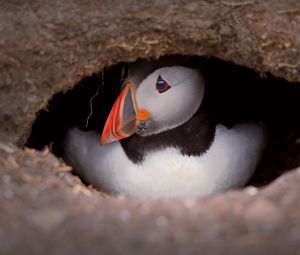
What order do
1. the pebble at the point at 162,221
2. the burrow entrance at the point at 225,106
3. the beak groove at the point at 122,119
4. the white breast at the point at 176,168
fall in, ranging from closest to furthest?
1. the pebble at the point at 162,221
2. the beak groove at the point at 122,119
3. the white breast at the point at 176,168
4. the burrow entrance at the point at 225,106

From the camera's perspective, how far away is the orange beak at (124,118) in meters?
3.12

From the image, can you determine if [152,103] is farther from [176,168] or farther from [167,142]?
[176,168]

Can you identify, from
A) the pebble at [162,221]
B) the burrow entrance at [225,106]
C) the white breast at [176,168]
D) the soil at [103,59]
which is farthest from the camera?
the burrow entrance at [225,106]

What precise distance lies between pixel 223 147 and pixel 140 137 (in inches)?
18.4

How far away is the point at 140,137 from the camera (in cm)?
331

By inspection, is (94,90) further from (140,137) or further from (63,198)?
(63,198)

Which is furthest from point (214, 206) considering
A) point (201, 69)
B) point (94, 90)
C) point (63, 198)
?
point (94, 90)

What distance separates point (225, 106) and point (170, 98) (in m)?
0.49

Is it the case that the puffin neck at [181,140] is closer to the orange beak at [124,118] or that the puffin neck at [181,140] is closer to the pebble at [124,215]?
the orange beak at [124,118]

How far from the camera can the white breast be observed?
323 centimetres

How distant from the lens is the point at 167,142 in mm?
3273

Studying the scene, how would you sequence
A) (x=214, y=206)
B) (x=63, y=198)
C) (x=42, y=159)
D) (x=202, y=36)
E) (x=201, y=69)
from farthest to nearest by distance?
(x=201, y=69), (x=202, y=36), (x=42, y=159), (x=63, y=198), (x=214, y=206)

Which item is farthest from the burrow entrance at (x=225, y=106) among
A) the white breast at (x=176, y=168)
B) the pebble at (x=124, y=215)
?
the pebble at (x=124, y=215)

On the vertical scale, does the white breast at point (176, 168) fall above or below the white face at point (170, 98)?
below
